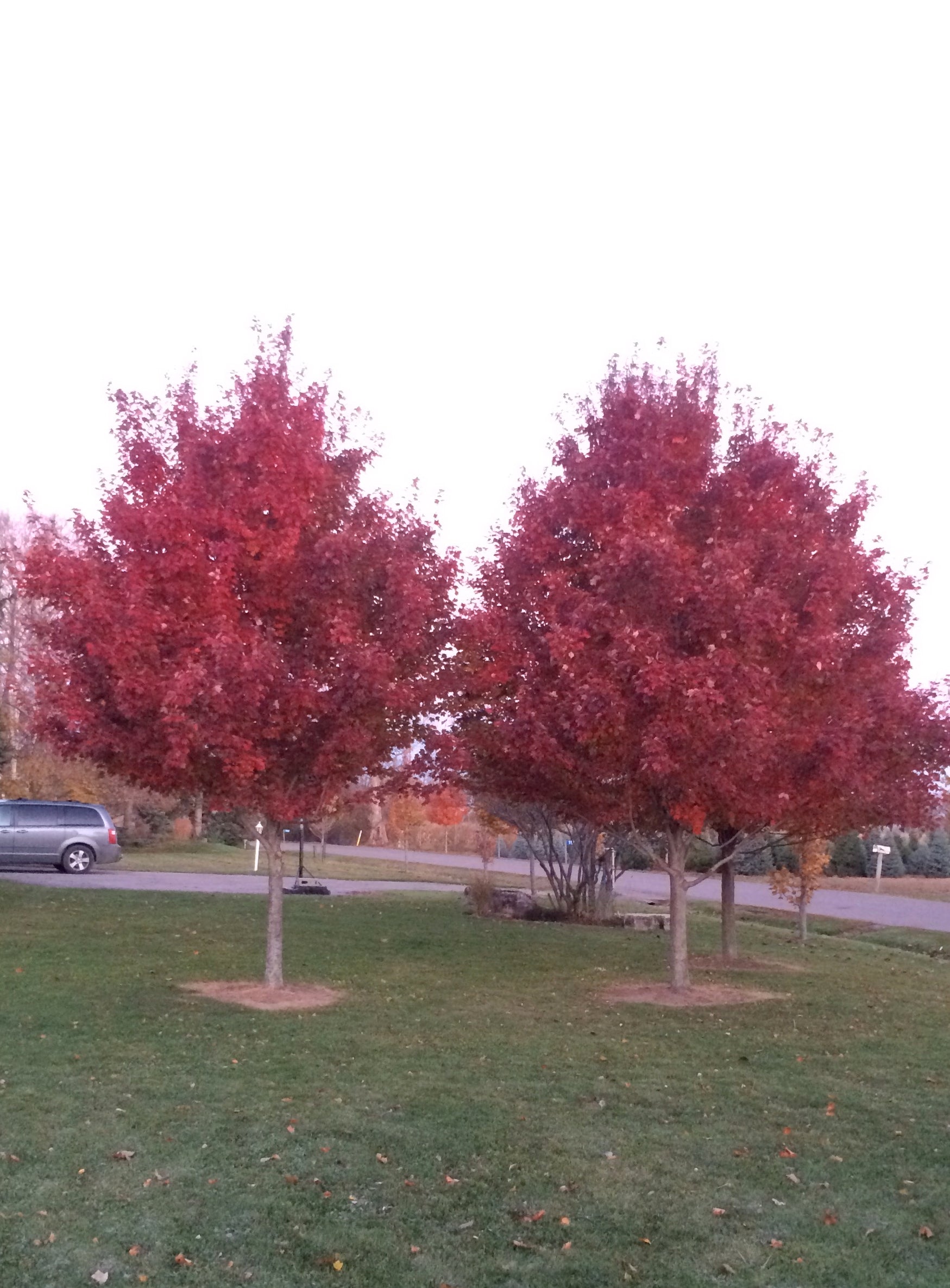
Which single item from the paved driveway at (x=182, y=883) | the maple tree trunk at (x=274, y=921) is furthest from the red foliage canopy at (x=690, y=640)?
the paved driveway at (x=182, y=883)

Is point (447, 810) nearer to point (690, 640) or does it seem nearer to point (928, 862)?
point (928, 862)

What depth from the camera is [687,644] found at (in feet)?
34.1

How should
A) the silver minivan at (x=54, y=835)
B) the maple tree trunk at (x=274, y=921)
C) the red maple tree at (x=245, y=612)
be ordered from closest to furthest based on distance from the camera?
1. the red maple tree at (x=245, y=612)
2. the maple tree trunk at (x=274, y=921)
3. the silver minivan at (x=54, y=835)

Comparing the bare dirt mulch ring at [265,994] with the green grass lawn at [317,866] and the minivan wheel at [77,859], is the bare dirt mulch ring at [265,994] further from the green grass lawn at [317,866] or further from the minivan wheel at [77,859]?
the green grass lawn at [317,866]

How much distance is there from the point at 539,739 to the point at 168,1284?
6.41 m

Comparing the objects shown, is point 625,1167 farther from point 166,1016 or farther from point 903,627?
point 903,627

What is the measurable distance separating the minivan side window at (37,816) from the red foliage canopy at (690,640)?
16.6 m

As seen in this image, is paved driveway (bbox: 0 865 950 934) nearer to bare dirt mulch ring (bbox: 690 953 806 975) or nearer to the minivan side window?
the minivan side window

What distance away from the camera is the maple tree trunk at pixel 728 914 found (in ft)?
47.7

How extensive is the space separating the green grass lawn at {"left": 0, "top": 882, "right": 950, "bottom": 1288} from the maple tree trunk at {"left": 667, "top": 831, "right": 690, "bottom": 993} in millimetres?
821

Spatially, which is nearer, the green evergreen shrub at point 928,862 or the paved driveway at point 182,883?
the paved driveway at point 182,883

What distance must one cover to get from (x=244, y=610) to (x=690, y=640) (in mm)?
3984

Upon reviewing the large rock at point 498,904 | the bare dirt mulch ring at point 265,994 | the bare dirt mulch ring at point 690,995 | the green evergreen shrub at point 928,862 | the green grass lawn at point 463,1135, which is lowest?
the green evergreen shrub at point 928,862

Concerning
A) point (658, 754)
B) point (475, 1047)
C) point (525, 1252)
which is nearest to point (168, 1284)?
point (525, 1252)
